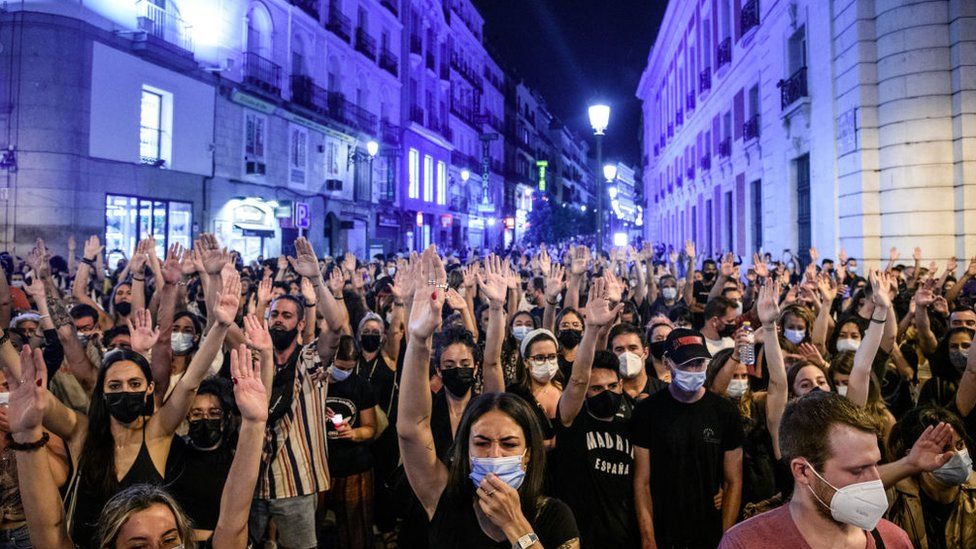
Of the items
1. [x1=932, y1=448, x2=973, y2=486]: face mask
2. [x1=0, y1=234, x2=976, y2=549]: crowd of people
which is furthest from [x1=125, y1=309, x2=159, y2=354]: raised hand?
[x1=932, y1=448, x2=973, y2=486]: face mask

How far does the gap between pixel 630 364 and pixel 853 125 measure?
1059cm

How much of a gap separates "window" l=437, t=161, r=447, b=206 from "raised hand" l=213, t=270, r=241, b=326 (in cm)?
4110

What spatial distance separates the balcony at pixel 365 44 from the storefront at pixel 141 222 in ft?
48.0

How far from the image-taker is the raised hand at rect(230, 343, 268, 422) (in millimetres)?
2902

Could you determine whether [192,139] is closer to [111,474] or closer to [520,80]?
[111,474]

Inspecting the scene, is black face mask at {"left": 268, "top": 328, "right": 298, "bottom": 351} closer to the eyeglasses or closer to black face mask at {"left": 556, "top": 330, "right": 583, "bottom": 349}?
the eyeglasses

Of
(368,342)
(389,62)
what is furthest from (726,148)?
(368,342)

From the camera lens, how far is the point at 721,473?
388 centimetres

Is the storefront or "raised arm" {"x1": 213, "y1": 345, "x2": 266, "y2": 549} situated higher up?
the storefront

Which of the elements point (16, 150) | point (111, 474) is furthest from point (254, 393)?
point (16, 150)

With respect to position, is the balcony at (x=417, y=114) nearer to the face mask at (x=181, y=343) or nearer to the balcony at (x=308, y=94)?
the balcony at (x=308, y=94)

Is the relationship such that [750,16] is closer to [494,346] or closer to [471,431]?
[494,346]

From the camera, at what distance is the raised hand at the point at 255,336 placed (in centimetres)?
365

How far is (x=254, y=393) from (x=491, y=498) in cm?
115
